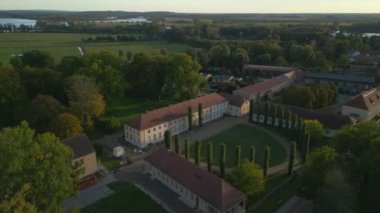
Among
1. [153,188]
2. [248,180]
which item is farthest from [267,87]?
[153,188]

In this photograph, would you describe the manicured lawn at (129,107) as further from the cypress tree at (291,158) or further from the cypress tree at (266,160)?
the cypress tree at (291,158)

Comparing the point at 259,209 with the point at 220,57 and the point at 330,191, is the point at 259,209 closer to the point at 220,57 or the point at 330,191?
the point at 330,191

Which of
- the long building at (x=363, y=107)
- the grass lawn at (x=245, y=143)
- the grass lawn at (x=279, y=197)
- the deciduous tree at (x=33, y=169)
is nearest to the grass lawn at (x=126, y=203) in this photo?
the grass lawn at (x=279, y=197)

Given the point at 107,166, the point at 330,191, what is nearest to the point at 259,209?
the point at 330,191

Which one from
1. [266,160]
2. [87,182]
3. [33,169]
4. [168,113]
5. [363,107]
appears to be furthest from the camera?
[363,107]

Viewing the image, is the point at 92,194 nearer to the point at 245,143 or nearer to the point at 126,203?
the point at 126,203

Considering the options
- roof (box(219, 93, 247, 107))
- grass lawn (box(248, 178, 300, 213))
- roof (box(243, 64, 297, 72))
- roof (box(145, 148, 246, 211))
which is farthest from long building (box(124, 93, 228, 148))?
roof (box(243, 64, 297, 72))

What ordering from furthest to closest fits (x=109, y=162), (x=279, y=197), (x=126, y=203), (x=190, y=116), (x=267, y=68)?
1. (x=267, y=68)
2. (x=190, y=116)
3. (x=109, y=162)
4. (x=279, y=197)
5. (x=126, y=203)

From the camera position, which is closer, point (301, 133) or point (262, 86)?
point (301, 133)
